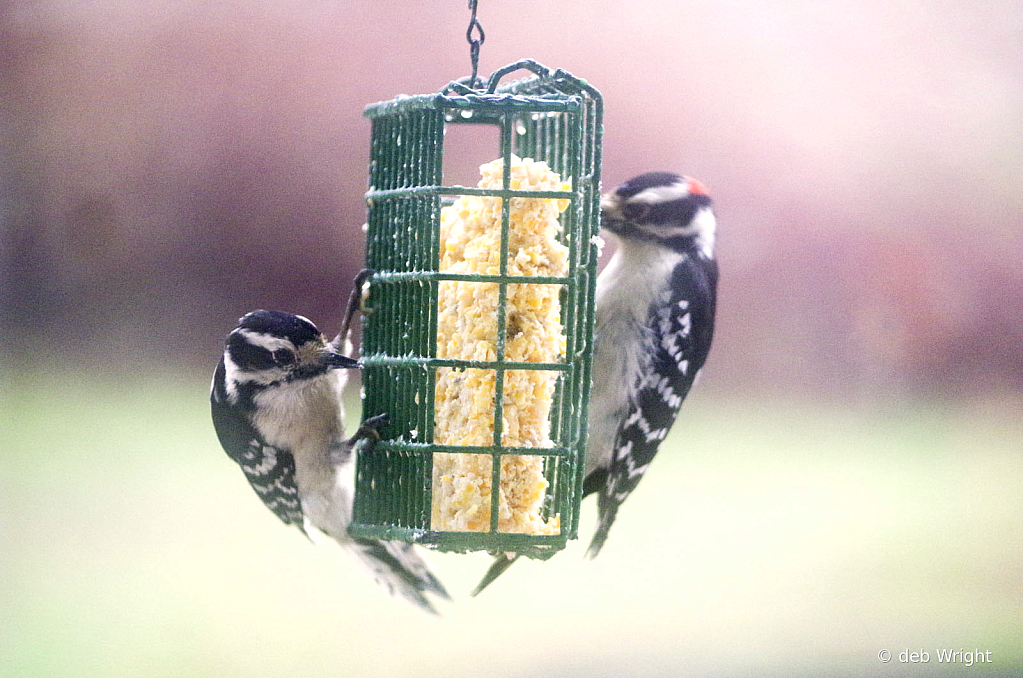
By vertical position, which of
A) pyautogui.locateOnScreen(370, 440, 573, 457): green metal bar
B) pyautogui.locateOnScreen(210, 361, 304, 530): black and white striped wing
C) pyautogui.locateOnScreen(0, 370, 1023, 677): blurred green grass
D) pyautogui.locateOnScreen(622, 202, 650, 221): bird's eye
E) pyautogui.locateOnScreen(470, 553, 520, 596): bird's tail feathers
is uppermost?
pyautogui.locateOnScreen(622, 202, 650, 221): bird's eye

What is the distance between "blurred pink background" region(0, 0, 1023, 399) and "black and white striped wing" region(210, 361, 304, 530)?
525cm

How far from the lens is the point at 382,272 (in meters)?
3.62

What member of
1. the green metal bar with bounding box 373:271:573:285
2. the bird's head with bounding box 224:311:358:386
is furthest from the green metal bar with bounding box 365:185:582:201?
the bird's head with bounding box 224:311:358:386

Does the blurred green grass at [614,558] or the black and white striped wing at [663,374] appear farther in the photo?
the blurred green grass at [614,558]

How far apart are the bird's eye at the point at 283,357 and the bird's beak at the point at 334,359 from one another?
0.10 meters

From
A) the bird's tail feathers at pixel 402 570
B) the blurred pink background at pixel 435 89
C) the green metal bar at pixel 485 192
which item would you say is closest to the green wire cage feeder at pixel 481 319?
the green metal bar at pixel 485 192

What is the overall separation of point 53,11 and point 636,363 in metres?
7.34

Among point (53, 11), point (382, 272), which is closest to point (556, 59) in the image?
point (53, 11)

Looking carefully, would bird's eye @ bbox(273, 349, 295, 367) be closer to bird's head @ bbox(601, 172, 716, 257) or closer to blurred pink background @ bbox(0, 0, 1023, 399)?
bird's head @ bbox(601, 172, 716, 257)

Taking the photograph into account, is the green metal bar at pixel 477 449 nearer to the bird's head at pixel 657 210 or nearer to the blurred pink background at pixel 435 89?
the bird's head at pixel 657 210

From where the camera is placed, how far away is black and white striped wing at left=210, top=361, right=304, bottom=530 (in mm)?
4418

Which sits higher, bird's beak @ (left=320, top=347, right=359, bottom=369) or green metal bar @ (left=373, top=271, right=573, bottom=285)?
green metal bar @ (left=373, top=271, right=573, bottom=285)

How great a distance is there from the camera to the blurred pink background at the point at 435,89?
32.3 ft

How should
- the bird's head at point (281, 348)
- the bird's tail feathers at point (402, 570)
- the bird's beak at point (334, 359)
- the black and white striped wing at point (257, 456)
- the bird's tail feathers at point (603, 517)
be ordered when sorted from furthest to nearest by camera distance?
the bird's tail feathers at point (603, 517) < the bird's tail feathers at point (402, 570) < the black and white striped wing at point (257, 456) < the bird's head at point (281, 348) < the bird's beak at point (334, 359)
